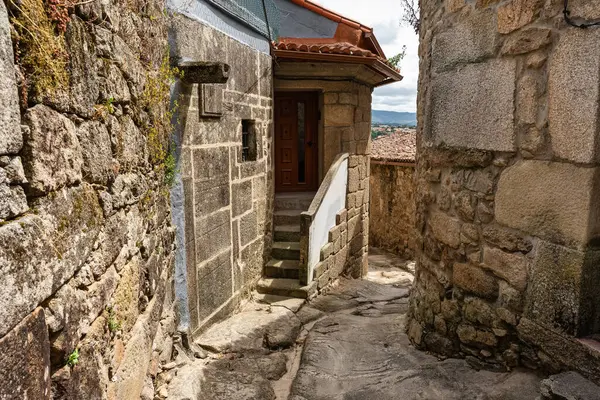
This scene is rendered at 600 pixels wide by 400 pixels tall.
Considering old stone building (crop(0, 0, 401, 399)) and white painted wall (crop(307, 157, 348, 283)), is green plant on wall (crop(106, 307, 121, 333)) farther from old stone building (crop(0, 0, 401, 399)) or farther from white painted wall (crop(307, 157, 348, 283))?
white painted wall (crop(307, 157, 348, 283))

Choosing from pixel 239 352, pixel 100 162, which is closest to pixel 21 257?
pixel 100 162

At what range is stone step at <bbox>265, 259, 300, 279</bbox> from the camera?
5.59m

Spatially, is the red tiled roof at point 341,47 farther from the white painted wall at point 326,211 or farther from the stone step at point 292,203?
the stone step at point 292,203

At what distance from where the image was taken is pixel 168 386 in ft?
9.53

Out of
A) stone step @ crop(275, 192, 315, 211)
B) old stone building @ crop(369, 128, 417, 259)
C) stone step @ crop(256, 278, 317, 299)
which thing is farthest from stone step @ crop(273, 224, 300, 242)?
old stone building @ crop(369, 128, 417, 259)

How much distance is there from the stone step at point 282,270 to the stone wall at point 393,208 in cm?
601

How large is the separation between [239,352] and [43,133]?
9.66 feet

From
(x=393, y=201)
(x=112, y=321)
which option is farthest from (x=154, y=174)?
(x=393, y=201)

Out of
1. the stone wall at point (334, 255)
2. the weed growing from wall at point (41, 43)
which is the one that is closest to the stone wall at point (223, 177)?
the stone wall at point (334, 255)

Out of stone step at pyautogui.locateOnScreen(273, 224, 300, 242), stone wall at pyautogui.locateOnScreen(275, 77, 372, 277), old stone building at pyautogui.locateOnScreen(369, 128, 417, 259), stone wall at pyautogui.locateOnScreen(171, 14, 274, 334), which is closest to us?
stone wall at pyautogui.locateOnScreen(171, 14, 274, 334)

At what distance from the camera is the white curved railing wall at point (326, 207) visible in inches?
215

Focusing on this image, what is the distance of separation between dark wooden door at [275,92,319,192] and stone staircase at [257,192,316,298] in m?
0.62

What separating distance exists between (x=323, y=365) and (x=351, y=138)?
13.5 ft

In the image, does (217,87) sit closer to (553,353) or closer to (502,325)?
(502,325)
